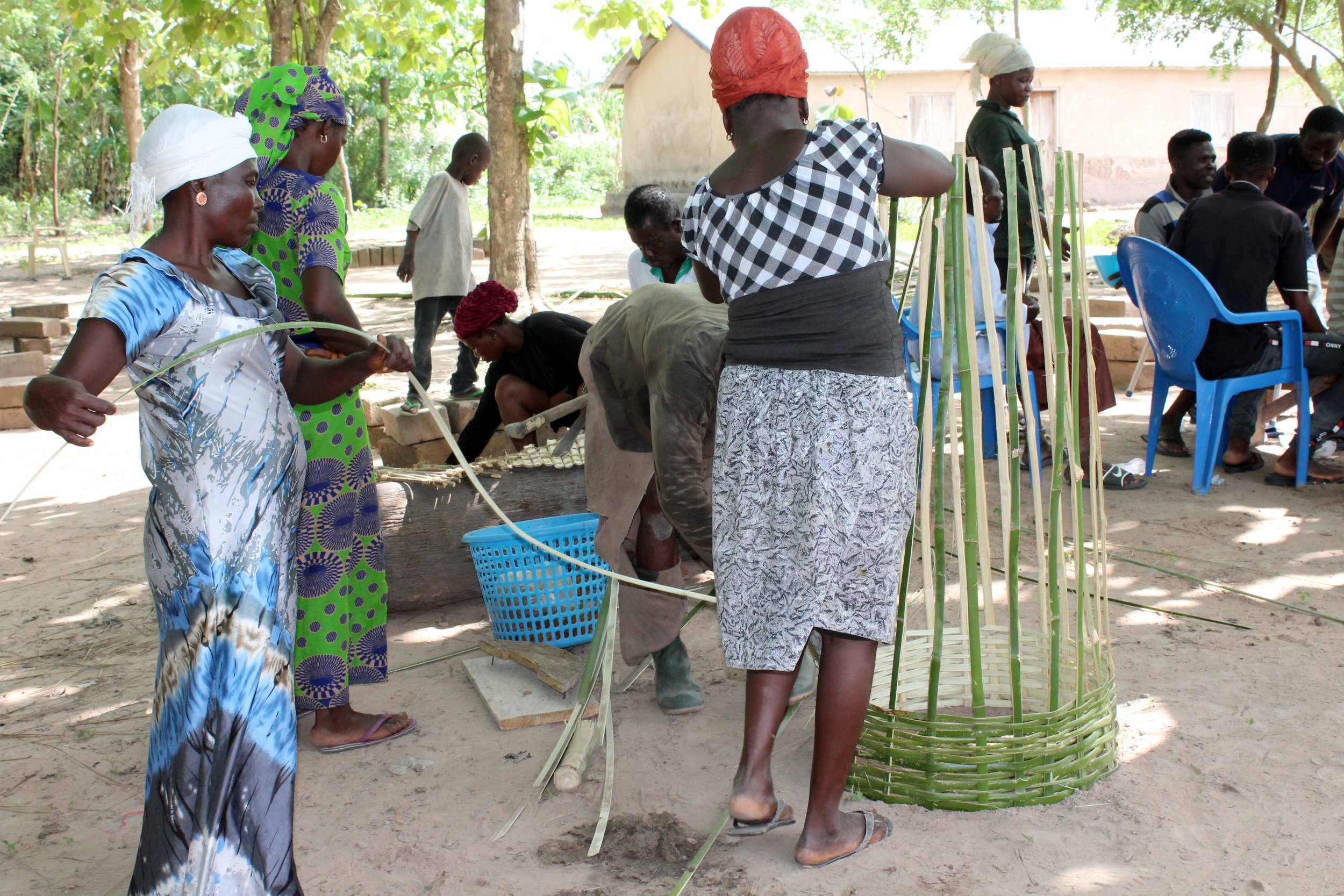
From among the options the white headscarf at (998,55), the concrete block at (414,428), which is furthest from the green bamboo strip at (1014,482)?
the concrete block at (414,428)

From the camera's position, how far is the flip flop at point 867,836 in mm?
1962

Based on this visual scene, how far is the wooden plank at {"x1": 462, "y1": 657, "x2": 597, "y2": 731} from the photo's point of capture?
8.86 feet

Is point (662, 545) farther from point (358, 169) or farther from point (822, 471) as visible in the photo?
point (358, 169)

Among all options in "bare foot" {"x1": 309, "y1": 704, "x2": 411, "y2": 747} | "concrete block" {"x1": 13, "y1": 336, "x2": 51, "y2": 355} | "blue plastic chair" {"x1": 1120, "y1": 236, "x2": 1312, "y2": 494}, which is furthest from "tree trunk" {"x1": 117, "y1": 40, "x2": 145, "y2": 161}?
"bare foot" {"x1": 309, "y1": 704, "x2": 411, "y2": 747}

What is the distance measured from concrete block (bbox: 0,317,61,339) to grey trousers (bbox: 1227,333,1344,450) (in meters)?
8.93

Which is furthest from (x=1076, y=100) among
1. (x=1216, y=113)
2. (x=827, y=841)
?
(x=827, y=841)

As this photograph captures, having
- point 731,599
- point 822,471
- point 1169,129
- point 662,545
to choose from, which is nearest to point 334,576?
point 662,545

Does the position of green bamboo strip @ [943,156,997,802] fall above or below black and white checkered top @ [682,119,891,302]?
below

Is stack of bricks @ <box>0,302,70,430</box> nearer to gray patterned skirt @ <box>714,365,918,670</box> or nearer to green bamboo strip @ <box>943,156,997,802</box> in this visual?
gray patterned skirt @ <box>714,365,918,670</box>

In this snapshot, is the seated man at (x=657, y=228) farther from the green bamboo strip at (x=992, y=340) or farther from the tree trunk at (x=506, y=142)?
the tree trunk at (x=506, y=142)

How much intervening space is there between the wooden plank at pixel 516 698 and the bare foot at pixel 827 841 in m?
0.82

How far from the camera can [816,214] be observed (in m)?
1.78

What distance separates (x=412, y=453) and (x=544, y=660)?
221 centimetres

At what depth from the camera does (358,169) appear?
2650 centimetres
